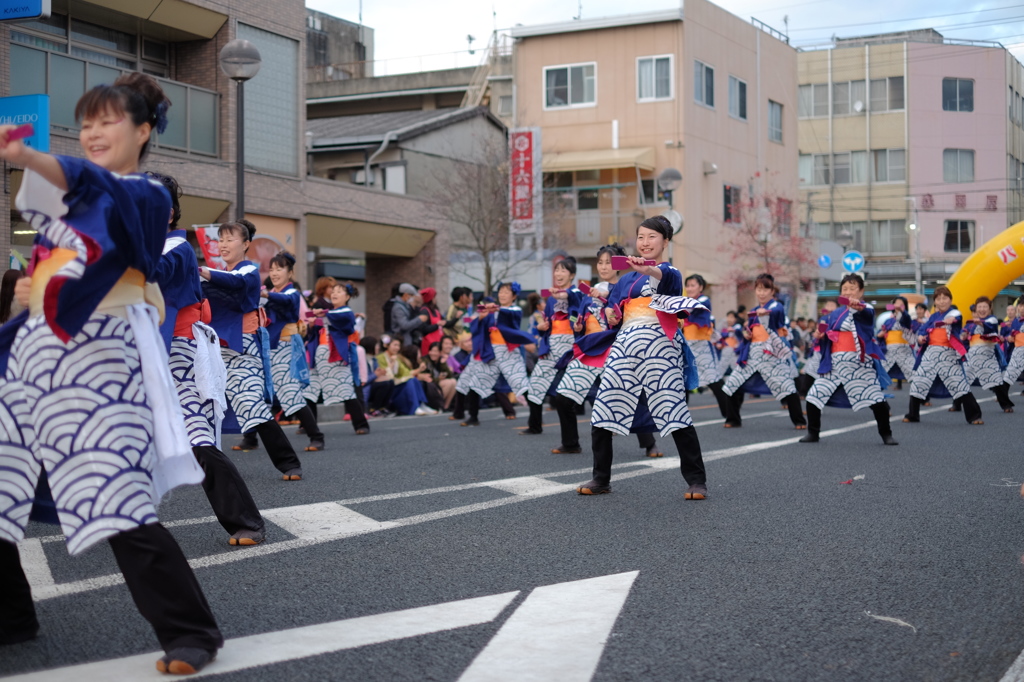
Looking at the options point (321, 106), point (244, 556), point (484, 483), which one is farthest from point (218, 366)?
point (321, 106)

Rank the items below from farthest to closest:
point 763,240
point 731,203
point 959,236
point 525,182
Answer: point 959,236
point 731,203
point 763,240
point 525,182

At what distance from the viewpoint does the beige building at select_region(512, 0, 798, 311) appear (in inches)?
1316

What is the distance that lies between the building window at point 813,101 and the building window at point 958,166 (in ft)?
18.4

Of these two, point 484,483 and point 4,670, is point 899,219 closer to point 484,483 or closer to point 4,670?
point 484,483

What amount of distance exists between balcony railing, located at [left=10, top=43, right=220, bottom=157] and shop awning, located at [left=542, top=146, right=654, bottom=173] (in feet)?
50.1

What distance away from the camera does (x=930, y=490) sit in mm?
7191

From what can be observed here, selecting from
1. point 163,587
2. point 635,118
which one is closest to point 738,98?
point 635,118

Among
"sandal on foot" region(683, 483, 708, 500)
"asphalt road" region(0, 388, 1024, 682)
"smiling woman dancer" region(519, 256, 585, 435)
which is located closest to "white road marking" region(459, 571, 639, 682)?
"asphalt road" region(0, 388, 1024, 682)

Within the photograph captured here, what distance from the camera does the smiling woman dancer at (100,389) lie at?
3156mm

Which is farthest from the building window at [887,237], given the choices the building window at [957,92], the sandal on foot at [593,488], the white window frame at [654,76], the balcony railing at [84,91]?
the sandal on foot at [593,488]

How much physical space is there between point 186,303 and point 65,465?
79.0 inches

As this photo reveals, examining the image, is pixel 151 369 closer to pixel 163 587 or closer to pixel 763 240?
pixel 163 587

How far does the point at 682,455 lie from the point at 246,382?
9.26 feet

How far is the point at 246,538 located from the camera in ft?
16.7
